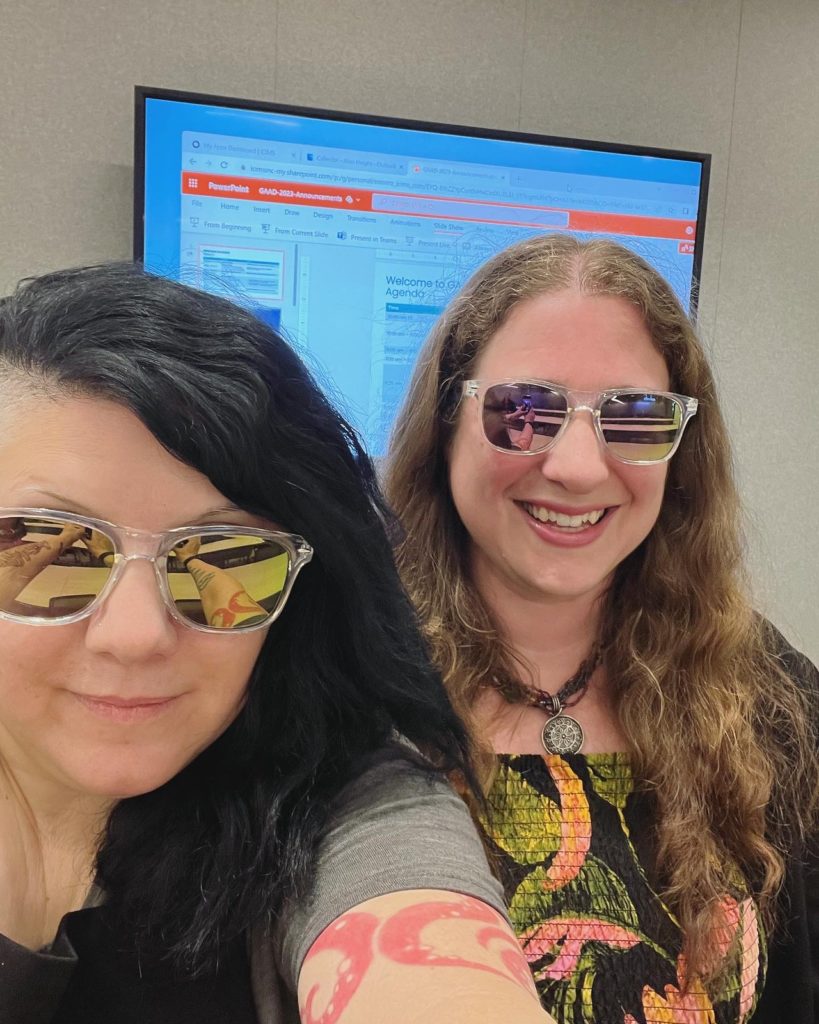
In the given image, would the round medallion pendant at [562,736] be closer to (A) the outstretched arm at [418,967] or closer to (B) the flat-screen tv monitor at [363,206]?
(A) the outstretched arm at [418,967]

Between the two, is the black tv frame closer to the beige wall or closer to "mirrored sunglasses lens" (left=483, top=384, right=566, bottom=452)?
the beige wall

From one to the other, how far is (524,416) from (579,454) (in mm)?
90

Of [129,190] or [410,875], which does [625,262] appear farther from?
[129,190]

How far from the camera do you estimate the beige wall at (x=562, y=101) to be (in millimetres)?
1997

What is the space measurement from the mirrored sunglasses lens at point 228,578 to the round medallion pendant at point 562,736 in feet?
1.79

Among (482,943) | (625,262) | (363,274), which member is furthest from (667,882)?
(363,274)

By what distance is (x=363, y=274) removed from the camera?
214 cm

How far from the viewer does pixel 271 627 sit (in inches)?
34.2

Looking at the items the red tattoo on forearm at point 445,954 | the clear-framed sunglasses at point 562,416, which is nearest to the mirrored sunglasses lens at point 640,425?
the clear-framed sunglasses at point 562,416

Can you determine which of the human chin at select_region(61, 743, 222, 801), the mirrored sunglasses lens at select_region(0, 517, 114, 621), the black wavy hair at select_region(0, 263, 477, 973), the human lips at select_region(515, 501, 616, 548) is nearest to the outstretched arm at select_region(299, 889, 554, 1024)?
the black wavy hair at select_region(0, 263, 477, 973)

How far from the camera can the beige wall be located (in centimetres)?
200

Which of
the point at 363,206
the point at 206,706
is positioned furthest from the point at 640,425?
the point at 363,206

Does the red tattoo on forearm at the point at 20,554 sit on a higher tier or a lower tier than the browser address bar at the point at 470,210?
lower

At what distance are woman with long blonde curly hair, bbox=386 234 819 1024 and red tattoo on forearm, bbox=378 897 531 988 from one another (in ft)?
1.24
